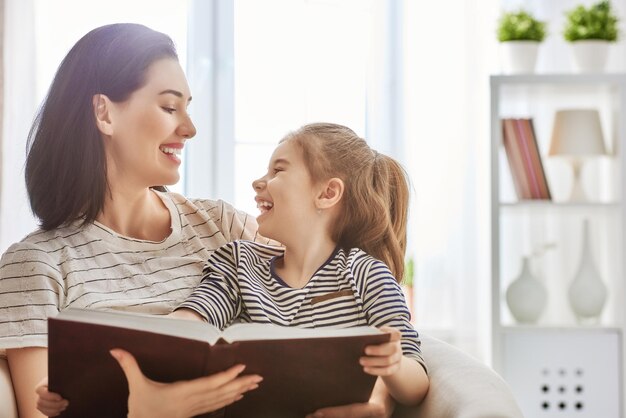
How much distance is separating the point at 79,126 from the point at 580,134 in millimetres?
2230

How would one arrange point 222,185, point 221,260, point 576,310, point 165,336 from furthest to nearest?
point 222,185 < point 576,310 < point 221,260 < point 165,336

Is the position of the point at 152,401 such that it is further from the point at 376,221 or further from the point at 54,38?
the point at 54,38

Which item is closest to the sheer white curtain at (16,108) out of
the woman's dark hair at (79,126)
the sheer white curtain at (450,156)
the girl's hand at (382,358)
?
the sheer white curtain at (450,156)

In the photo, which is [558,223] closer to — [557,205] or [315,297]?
[557,205]

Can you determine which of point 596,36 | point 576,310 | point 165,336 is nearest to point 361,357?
point 165,336

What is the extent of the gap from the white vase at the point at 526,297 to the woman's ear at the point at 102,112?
206 cm

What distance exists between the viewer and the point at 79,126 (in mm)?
1812

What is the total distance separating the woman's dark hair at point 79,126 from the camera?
178 cm

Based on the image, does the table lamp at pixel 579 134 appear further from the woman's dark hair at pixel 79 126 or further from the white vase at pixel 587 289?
the woman's dark hair at pixel 79 126

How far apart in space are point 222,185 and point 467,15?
1305mm

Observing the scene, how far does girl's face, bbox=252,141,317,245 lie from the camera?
1762 millimetres

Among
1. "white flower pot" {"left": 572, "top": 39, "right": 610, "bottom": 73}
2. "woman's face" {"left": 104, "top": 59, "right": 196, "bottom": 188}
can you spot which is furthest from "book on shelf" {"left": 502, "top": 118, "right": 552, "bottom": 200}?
"woman's face" {"left": 104, "top": 59, "right": 196, "bottom": 188}

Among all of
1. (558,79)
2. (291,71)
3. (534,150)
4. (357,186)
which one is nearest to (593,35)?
(558,79)

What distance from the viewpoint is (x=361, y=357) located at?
4.40 feet
